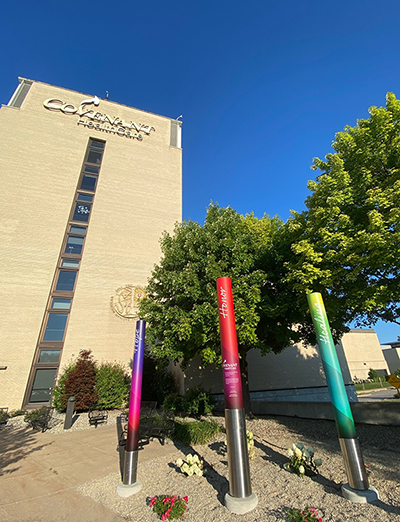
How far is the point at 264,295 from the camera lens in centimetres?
1168

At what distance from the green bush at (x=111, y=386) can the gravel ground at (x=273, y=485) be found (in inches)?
346

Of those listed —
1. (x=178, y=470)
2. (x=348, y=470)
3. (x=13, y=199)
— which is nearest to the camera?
(x=348, y=470)

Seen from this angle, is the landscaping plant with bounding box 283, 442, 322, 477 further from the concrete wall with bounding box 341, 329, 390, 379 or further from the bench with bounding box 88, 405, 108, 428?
the concrete wall with bounding box 341, 329, 390, 379

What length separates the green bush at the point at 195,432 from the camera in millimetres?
8719

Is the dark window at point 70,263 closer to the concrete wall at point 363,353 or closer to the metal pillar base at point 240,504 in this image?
the metal pillar base at point 240,504

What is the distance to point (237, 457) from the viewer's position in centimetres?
473

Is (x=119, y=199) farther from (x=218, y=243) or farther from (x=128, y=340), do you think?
(x=218, y=243)

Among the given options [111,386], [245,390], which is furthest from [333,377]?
[111,386]

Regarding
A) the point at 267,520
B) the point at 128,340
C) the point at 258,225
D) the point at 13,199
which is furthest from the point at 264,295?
the point at 13,199

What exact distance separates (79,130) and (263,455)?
2987 cm

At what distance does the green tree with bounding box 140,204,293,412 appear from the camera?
1033cm

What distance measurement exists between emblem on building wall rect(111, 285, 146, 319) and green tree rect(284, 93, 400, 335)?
1331 cm

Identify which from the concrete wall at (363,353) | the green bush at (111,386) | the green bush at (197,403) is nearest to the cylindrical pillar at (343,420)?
the green bush at (197,403)

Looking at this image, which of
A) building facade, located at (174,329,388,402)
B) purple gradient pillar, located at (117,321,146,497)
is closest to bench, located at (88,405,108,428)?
building facade, located at (174,329,388,402)
